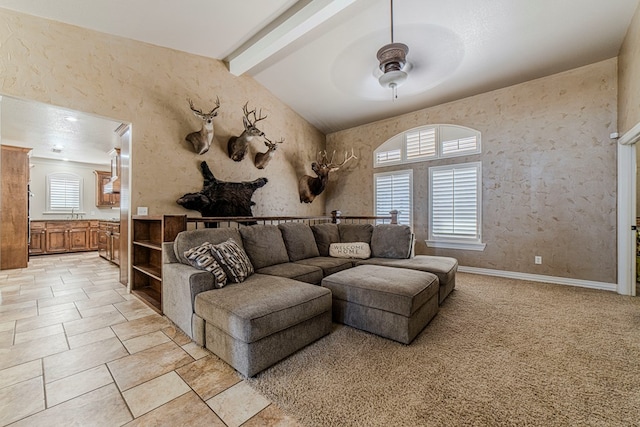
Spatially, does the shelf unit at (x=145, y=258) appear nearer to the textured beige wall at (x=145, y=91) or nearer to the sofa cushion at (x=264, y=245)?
the textured beige wall at (x=145, y=91)

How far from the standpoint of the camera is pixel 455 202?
4816 mm

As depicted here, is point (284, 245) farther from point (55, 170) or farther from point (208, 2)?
point (55, 170)

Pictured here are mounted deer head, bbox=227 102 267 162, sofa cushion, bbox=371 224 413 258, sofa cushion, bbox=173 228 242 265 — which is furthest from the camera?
mounted deer head, bbox=227 102 267 162

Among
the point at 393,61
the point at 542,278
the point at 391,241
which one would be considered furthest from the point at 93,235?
the point at 542,278

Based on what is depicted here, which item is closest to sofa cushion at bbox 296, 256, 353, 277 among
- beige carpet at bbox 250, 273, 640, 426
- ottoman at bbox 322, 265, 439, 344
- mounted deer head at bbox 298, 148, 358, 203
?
ottoman at bbox 322, 265, 439, 344

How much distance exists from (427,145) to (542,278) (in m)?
2.97

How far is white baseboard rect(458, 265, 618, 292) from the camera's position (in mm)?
3678

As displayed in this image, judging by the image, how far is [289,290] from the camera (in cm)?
216

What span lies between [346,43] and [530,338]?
4.13m

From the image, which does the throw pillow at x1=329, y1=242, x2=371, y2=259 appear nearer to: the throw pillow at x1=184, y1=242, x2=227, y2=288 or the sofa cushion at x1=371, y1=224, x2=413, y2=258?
the sofa cushion at x1=371, y1=224, x2=413, y2=258

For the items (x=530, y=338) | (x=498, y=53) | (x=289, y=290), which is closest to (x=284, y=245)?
(x=289, y=290)

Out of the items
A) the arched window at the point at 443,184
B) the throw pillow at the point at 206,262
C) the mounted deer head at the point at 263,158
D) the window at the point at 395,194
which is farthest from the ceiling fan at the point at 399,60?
the throw pillow at the point at 206,262

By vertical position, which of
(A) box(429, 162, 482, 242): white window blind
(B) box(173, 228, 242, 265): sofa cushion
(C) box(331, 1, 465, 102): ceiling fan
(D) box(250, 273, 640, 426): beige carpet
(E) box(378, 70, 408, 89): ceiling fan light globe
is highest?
(C) box(331, 1, 465, 102): ceiling fan

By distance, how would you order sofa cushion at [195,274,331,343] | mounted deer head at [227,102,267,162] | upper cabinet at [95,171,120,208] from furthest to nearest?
upper cabinet at [95,171,120,208] < mounted deer head at [227,102,267,162] < sofa cushion at [195,274,331,343]
